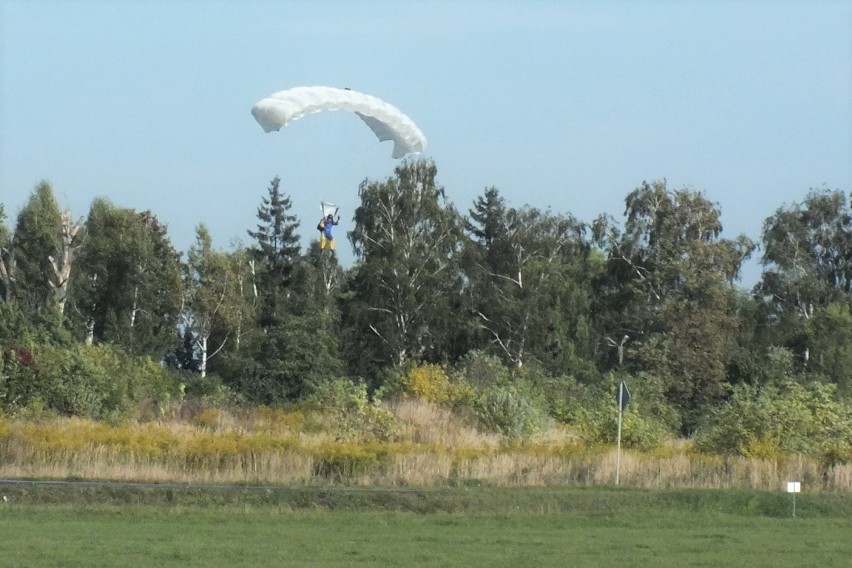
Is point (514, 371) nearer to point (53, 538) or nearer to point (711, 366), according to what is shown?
point (711, 366)

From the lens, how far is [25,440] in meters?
24.4

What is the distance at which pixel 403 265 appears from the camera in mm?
52938

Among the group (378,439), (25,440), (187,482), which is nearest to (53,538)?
(187,482)

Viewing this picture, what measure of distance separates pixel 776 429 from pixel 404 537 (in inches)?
538

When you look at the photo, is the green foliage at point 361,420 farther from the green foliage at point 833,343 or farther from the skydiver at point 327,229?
the green foliage at point 833,343

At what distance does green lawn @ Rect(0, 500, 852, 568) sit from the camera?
48.7ft

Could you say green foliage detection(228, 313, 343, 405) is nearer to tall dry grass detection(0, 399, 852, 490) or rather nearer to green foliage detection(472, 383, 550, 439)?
green foliage detection(472, 383, 550, 439)

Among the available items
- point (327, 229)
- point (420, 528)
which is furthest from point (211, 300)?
point (420, 528)

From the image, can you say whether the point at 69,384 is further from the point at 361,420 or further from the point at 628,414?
the point at 628,414

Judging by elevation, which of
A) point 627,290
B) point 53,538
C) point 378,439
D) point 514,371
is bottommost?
point 53,538

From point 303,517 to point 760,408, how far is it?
1323cm

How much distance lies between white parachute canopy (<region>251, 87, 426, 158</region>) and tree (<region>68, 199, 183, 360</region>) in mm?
32029

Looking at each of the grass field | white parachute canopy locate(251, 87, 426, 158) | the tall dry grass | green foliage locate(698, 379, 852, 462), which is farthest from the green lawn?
white parachute canopy locate(251, 87, 426, 158)

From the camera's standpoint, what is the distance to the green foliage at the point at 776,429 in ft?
90.9
